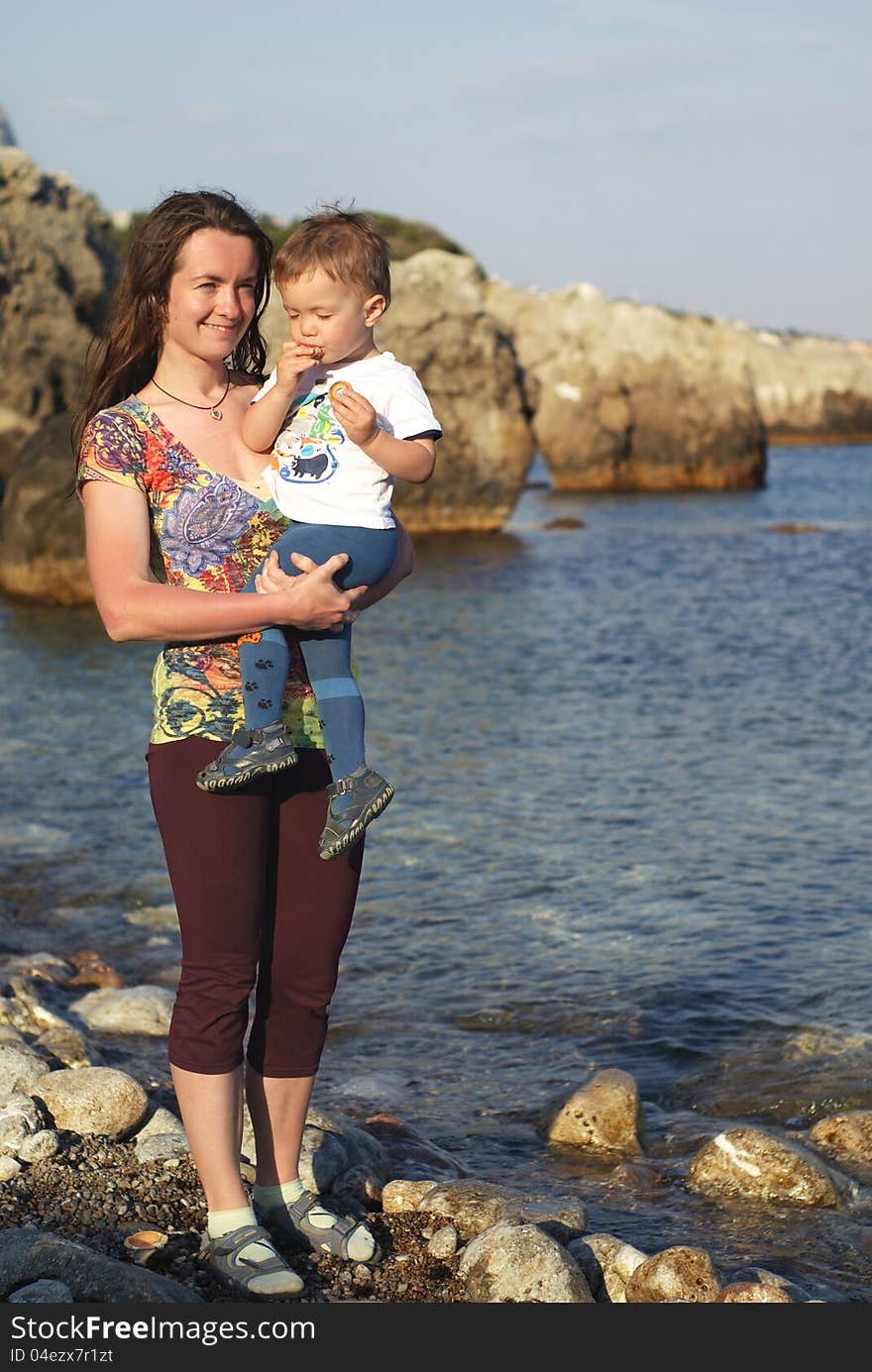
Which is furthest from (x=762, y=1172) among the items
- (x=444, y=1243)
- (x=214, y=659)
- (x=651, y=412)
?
(x=651, y=412)

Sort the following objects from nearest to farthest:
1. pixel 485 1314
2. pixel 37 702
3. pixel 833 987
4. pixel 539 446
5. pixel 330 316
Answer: pixel 485 1314 → pixel 330 316 → pixel 833 987 → pixel 37 702 → pixel 539 446

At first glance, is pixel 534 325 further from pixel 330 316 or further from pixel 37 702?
pixel 330 316

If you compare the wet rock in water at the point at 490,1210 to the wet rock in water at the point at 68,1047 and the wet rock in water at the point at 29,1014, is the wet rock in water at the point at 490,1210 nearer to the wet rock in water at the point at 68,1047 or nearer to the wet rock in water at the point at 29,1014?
the wet rock in water at the point at 68,1047

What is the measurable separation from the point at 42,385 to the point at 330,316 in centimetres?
1896

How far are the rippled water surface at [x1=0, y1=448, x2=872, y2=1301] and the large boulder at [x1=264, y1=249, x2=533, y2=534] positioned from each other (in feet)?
23.9

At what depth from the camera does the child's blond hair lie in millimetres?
3421

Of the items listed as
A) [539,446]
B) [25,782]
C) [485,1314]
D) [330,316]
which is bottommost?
[539,446]

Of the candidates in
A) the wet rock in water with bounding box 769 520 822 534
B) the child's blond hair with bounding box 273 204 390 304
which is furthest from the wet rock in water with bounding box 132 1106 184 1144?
the wet rock in water with bounding box 769 520 822 534

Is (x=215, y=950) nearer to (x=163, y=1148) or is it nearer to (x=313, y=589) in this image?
(x=313, y=589)

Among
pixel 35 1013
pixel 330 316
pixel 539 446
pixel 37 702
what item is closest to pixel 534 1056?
pixel 35 1013

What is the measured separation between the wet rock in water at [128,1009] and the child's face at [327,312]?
3.17 m

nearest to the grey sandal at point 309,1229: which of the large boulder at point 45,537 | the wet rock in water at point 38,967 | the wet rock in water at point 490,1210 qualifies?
the wet rock in water at point 490,1210

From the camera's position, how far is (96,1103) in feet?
14.3

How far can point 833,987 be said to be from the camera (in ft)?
20.4
